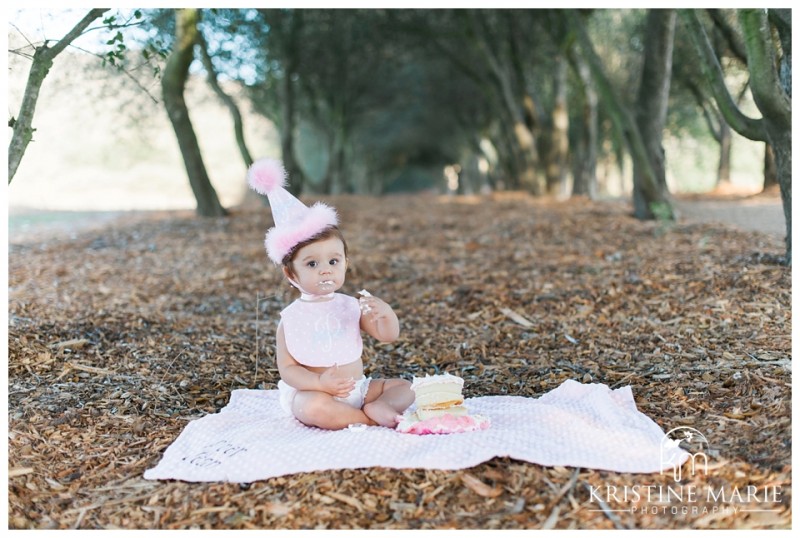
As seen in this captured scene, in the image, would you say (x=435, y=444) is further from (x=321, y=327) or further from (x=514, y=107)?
(x=514, y=107)

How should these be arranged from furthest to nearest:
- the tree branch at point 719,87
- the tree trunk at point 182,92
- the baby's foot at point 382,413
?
the tree trunk at point 182,92, the tree branch at point 719,87, the baby's foot at point 382,413

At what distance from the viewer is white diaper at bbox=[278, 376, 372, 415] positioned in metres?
3.54

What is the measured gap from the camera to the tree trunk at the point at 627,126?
948 centimetres

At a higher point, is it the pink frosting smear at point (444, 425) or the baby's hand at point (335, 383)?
the baby's hand at point (335, 383)

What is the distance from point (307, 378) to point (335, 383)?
0.15 m

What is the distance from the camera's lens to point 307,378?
135 inches

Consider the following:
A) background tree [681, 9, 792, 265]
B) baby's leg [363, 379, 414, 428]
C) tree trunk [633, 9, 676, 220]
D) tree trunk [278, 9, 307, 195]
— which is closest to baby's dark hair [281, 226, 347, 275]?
baby's leg [363, 379, 414, 428]

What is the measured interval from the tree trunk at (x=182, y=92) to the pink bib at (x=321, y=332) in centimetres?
705

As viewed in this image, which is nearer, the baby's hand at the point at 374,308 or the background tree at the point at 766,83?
the baby's hand at the point at 374,308

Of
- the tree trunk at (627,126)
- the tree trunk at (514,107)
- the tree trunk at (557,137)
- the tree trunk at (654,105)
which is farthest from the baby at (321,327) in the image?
the tree trunk at (514,107)

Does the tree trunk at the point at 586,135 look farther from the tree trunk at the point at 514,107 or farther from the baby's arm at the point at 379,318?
the baby's arm at the point at 379,318

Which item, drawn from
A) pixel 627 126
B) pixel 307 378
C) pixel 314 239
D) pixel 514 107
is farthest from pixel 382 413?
pixel 514 107
